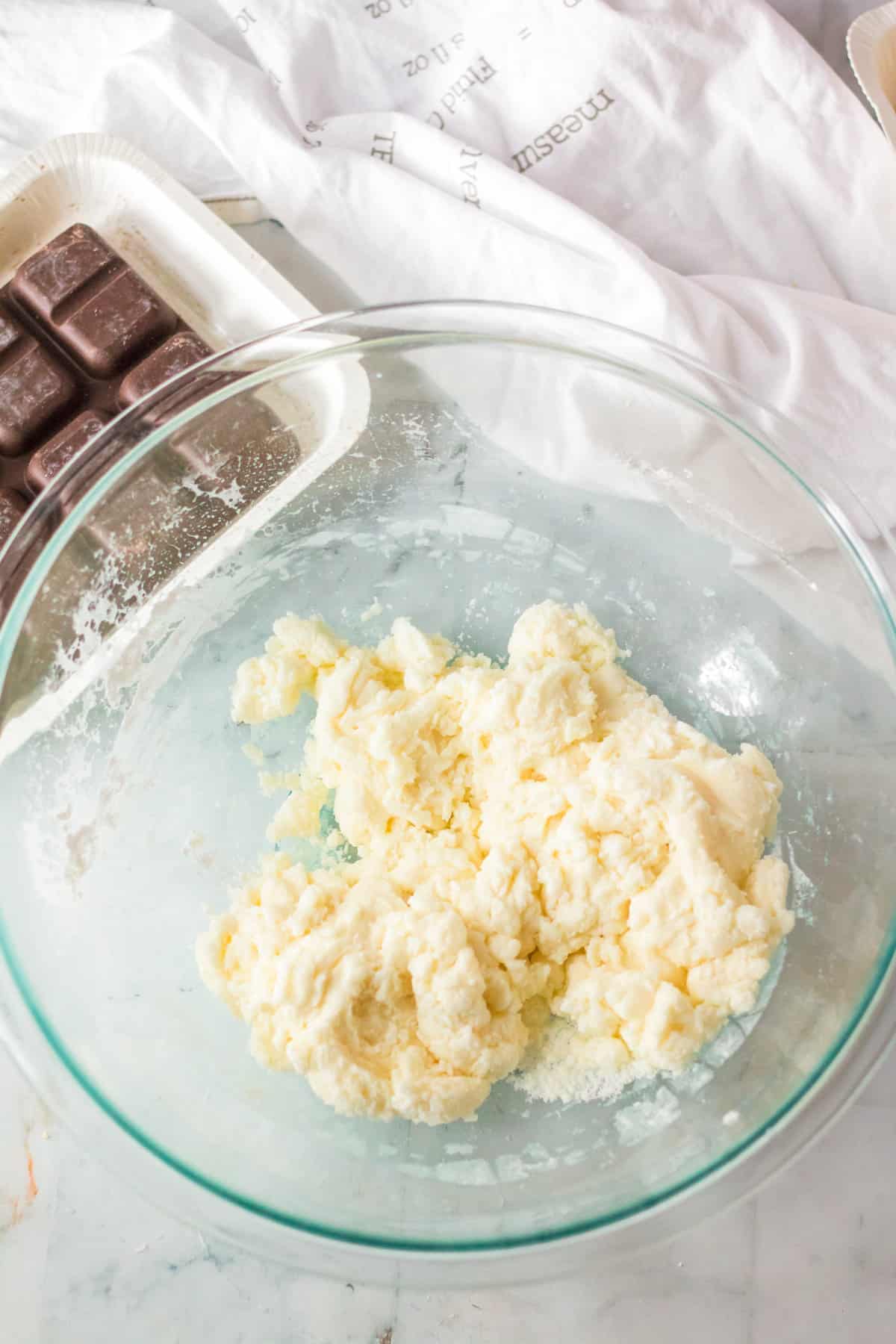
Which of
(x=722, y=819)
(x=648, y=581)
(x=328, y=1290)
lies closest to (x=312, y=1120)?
(x=328, y=1290)

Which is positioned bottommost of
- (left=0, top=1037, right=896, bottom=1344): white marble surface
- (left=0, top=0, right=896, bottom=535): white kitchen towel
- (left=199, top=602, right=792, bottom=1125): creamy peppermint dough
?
(left=0, top=1037, right=896, bottom=1344): white marble surface

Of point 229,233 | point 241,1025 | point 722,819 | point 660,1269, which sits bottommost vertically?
point 660,1269

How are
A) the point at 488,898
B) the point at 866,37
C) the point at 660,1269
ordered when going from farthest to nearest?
the point at 866,37, the point at 660,1269, the point at 488,898

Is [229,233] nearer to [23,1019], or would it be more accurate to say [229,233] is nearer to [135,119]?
[135,119]

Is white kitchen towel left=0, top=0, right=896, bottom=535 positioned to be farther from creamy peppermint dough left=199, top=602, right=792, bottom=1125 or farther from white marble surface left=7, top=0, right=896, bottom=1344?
white marble surface left=7, top=0, right=896, bottom=1344

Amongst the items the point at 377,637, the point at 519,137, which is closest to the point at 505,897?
the point at 377,637

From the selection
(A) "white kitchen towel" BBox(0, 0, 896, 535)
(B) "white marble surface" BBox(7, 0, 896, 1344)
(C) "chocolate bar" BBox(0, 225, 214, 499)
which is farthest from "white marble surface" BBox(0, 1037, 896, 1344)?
(A) "white kitchen towel" BBox(0, 0, 896, 535)
